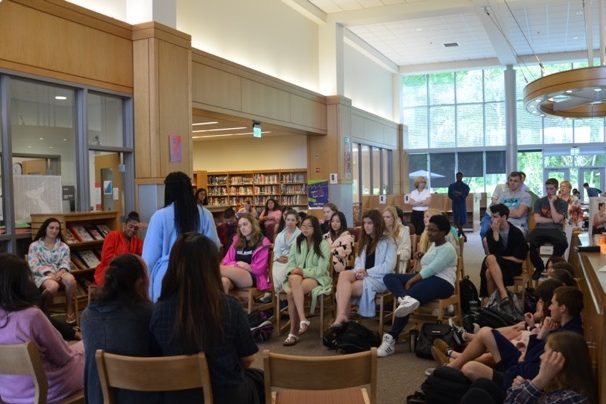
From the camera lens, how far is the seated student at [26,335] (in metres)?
2.57

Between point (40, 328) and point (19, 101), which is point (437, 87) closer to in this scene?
point (19, 101)

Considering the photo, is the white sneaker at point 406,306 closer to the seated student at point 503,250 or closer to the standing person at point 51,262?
the seated student at point 503,250

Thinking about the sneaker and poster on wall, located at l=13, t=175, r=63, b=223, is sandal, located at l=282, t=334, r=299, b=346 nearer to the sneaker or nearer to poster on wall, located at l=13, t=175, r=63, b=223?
the sneaker

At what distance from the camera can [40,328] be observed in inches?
103

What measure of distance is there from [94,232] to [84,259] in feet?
1.11

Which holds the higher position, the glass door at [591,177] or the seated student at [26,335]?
the glass door at [591,177]

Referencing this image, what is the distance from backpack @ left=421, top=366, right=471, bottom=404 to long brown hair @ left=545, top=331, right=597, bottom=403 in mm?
903

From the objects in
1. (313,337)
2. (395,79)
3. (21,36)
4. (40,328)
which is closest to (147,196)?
(21,36)

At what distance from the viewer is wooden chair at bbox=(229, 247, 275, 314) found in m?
5.49

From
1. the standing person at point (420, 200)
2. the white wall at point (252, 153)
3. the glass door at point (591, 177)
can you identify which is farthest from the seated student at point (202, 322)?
the glass door at point (591, 177)

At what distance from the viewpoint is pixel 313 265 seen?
18.2 feet

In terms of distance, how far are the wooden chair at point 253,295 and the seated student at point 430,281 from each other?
1.23m

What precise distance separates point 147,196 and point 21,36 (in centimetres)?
233

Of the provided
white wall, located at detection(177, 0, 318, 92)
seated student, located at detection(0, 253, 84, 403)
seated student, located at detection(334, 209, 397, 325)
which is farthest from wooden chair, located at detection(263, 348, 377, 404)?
white wall, located at detection(177, 0, 318, 92)
